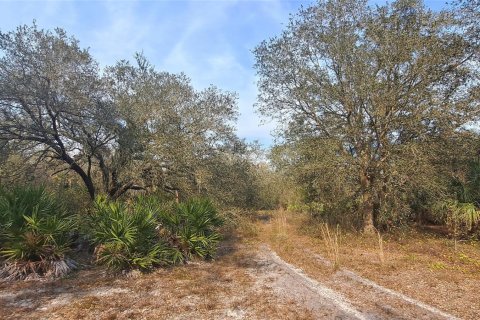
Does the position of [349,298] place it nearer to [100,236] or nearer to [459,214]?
[100,236]

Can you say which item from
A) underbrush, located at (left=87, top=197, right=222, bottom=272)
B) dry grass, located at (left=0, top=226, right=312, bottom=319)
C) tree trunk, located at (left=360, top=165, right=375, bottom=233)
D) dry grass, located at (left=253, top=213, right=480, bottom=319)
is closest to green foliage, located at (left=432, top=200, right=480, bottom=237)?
dry grass, located at (left=253, top=213, right=480, bottom=319)

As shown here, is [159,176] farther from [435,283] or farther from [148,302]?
[435,283]

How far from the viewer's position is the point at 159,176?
456 inches

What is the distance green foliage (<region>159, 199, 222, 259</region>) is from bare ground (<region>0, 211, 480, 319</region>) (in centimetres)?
37

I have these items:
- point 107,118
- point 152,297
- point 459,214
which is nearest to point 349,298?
point 152,297

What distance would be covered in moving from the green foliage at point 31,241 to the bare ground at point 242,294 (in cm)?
39

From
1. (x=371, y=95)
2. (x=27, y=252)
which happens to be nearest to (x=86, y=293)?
(x=27, y=252)

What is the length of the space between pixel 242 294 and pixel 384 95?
21.3 feet

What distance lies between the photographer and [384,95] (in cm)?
880

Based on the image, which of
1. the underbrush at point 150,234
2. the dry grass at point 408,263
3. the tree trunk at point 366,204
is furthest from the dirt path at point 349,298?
the tree trunk at point 366,204

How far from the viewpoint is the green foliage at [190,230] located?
7.93m

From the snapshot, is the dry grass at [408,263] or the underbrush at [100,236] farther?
the underbrush at [100,236]

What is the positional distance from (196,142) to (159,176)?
5.91 feet

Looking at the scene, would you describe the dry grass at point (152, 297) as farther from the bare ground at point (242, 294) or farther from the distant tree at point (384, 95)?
the distant tree at point (384, 95)
